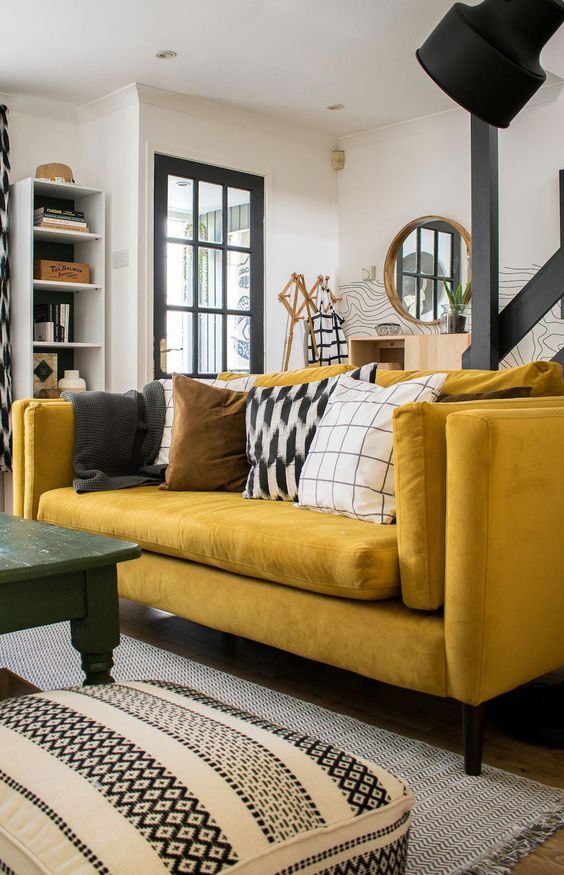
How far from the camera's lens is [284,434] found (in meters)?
2.83

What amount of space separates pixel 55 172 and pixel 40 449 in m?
2.68

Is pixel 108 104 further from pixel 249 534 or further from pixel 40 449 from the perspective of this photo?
pixel 249 534

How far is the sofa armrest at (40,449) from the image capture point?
315 cm

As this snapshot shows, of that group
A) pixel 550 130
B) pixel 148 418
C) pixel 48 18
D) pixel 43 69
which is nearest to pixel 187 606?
pixel 148 418

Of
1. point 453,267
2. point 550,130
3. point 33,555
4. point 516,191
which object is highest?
point 550,130

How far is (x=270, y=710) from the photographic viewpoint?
2.16 meters

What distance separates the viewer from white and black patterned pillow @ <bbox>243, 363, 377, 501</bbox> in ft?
9.11

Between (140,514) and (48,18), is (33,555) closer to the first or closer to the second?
(140,514)

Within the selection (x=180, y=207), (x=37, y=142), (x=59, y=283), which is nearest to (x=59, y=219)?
(x=59, y=283)

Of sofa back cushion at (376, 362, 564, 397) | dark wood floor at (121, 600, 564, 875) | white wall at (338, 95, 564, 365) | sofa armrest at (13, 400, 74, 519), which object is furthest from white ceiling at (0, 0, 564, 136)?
dark wood floor at (121, 600, 564, 875)

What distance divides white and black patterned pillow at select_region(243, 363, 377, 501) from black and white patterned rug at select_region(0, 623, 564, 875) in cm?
63

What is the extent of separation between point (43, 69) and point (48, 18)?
0.70 meters

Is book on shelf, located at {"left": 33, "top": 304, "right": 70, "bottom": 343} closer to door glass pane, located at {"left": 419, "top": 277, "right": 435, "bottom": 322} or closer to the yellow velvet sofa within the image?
door glass pane, located at {"left": 419, "top": 277, "right": 435, "bottom": 322}

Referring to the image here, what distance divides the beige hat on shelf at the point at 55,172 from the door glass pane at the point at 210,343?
1.21m
